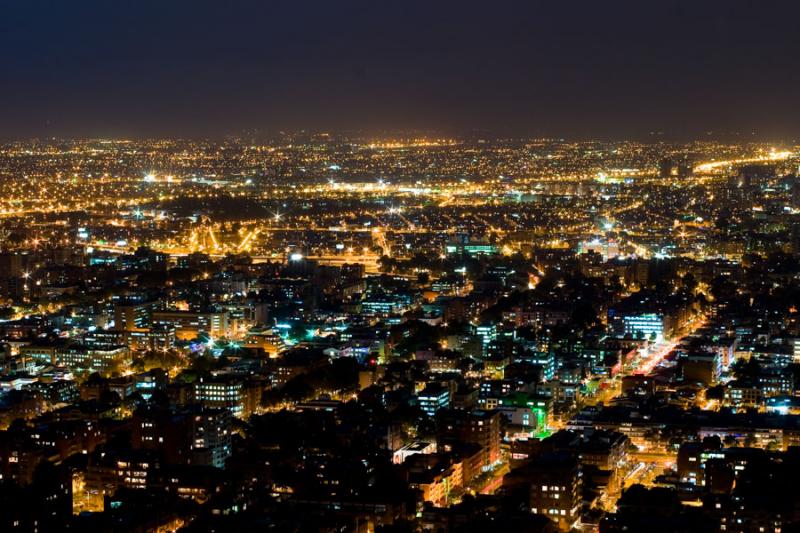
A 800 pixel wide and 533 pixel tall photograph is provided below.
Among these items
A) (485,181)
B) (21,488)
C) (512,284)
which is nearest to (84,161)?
(485,181)

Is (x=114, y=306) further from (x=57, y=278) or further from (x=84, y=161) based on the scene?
(x=84, y=161)

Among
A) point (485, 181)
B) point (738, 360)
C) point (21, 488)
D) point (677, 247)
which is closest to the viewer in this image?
point (21, 488)

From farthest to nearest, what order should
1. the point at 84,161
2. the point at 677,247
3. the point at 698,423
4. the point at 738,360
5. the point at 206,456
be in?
the point at 84,161
the point at 677,247
the point at 738,360
the point at 698,423
the point at 206,456

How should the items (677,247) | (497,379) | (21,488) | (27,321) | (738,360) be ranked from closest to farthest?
(21,488)
(497,379)
(738,360)
(27,321)
(677,247)

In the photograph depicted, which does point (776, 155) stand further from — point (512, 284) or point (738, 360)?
point (738, 360)

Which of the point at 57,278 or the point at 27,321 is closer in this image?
the point at 27,321

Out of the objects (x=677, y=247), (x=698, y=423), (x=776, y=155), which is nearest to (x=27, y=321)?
(x=698, y=423)
